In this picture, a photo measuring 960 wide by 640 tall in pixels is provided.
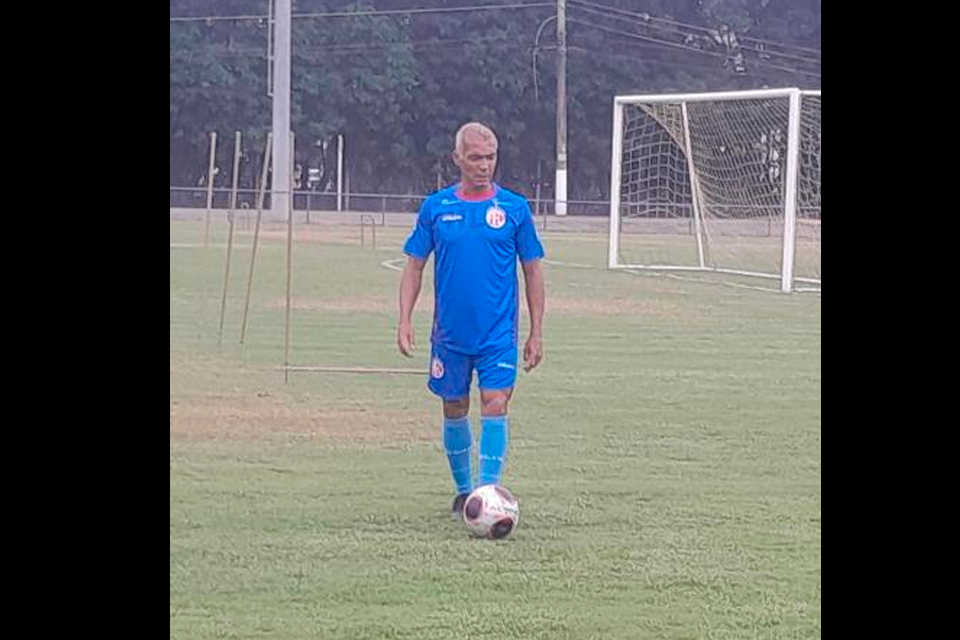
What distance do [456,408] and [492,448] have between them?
282 millimetres

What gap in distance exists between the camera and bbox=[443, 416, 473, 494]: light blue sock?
8.32 metres

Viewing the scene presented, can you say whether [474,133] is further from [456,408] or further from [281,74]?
[281,74]

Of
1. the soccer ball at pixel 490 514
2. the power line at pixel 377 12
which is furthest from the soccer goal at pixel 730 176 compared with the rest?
the power line at pixel 377 12

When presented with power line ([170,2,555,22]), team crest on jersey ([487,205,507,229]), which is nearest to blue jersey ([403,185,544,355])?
team crest on jersey ([487,205,507,229])

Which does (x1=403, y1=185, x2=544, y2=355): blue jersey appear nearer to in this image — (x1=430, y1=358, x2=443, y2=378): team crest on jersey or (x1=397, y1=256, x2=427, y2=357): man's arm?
(x1=430, y1=358, x2=443, y2=378): team crest on jersey

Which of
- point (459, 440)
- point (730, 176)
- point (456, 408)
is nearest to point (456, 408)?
point (456, 408)

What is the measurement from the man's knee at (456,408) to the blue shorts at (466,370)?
3 cm

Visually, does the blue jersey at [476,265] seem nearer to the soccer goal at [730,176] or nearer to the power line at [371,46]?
the soccer goal at [730,176]

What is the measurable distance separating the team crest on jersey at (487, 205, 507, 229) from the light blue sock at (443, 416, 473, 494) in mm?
928

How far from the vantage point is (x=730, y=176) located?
34156 millimetres

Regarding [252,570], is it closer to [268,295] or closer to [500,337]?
[500,337]
